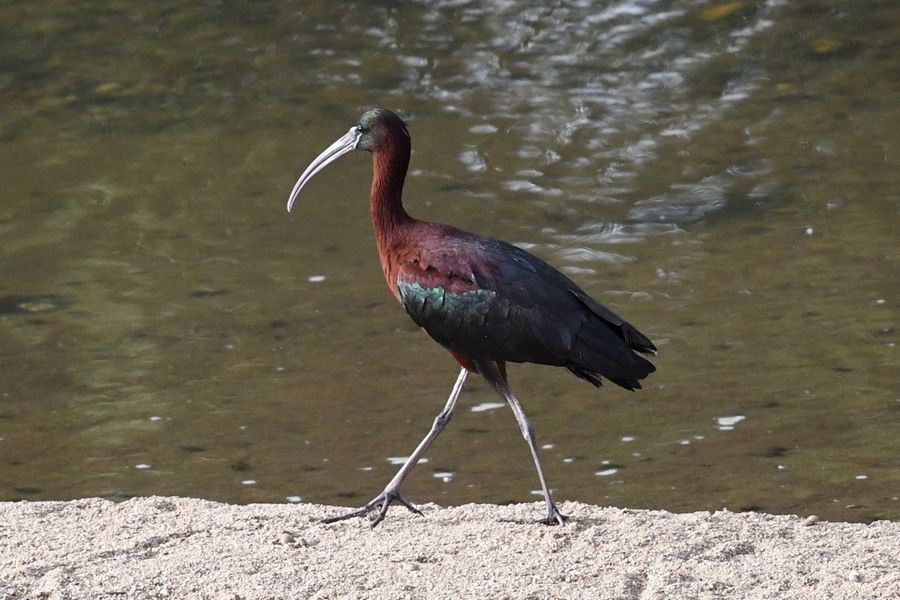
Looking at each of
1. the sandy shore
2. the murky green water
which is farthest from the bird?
the murky green water

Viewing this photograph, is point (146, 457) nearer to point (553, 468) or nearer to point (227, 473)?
point (227, 473)

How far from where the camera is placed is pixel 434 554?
573 centimetres

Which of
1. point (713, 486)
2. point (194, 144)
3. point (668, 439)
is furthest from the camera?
point (194, 144)

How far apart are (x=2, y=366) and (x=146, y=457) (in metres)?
1.62

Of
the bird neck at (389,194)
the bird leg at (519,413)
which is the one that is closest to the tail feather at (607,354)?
the bird leg at (519,413)

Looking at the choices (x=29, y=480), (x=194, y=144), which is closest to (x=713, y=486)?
(x=29, y=480)

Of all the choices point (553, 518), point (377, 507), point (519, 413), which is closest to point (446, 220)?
point (377, 507)

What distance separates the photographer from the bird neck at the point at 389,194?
630cm

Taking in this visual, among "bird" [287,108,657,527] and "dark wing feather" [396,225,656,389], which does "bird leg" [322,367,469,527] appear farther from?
"dark wing feather" [396,225,656,389]

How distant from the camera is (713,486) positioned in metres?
7.33

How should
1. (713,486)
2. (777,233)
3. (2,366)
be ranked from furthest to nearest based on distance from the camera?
(777,233) < (2,366) < (713,486)

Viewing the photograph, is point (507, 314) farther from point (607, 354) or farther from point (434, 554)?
point (434, 554)

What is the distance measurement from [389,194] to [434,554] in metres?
1.42

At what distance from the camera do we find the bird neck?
6.30 m
